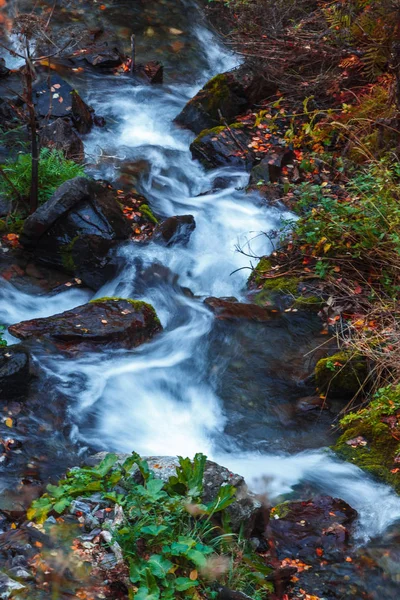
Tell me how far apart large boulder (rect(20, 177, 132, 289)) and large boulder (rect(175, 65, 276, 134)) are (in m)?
3.46

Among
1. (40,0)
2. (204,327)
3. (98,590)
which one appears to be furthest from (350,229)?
(40,0)

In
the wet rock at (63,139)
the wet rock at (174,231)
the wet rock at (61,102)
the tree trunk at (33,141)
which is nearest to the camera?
the tree trunk at (33,141)

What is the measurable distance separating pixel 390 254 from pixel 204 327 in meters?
2.09

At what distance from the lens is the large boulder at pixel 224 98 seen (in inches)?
422

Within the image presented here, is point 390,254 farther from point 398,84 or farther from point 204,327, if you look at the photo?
point 398,84

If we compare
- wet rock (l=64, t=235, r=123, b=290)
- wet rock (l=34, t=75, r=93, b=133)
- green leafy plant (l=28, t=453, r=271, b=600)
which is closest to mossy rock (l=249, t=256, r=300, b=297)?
wet rock (l=64, t=235, r=123, b=290)

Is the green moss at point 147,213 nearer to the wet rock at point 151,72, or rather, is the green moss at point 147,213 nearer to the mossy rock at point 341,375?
the mossy rock at point 341,375

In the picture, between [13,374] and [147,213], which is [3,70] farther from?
[13,374]

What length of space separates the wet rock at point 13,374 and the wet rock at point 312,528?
7.62 ft

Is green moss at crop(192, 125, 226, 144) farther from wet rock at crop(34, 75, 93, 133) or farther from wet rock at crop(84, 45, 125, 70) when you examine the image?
wet rock at crop(84, 45, 125, 70)

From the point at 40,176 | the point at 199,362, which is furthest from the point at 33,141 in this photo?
the point at 199,362

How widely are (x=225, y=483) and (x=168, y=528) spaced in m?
0.71

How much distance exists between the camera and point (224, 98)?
1084 cm

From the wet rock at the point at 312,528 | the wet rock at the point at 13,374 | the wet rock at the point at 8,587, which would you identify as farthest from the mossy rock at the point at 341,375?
the wet rock at the point at 8,587
